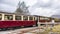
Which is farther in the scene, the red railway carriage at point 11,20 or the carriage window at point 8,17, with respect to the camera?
the carriage window at point 8,17

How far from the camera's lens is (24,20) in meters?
30.4

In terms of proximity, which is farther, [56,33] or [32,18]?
[32,18]

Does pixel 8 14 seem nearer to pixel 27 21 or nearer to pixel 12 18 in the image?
pixel 12 18

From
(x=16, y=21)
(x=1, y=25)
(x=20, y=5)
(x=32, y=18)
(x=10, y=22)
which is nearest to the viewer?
(x=1, y=25)

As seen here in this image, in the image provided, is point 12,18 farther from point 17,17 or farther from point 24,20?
point 24,20

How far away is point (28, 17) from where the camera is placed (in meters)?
32.3

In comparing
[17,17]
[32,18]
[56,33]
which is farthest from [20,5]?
[56,33]

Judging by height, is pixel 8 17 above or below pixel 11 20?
above

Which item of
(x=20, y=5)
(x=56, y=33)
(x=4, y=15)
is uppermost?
(x=20, y=5)

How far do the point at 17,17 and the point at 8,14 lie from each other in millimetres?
3087

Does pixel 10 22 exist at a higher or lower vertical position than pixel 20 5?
lower

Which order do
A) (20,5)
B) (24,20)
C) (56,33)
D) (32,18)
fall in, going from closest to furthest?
(56,33) < (24,20) < (32,18) < (20,5)

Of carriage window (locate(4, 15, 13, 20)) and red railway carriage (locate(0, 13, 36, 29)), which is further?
carriage window (locate(4, 15, 13, 20))

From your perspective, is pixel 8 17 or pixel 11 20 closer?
pixel 8 17
